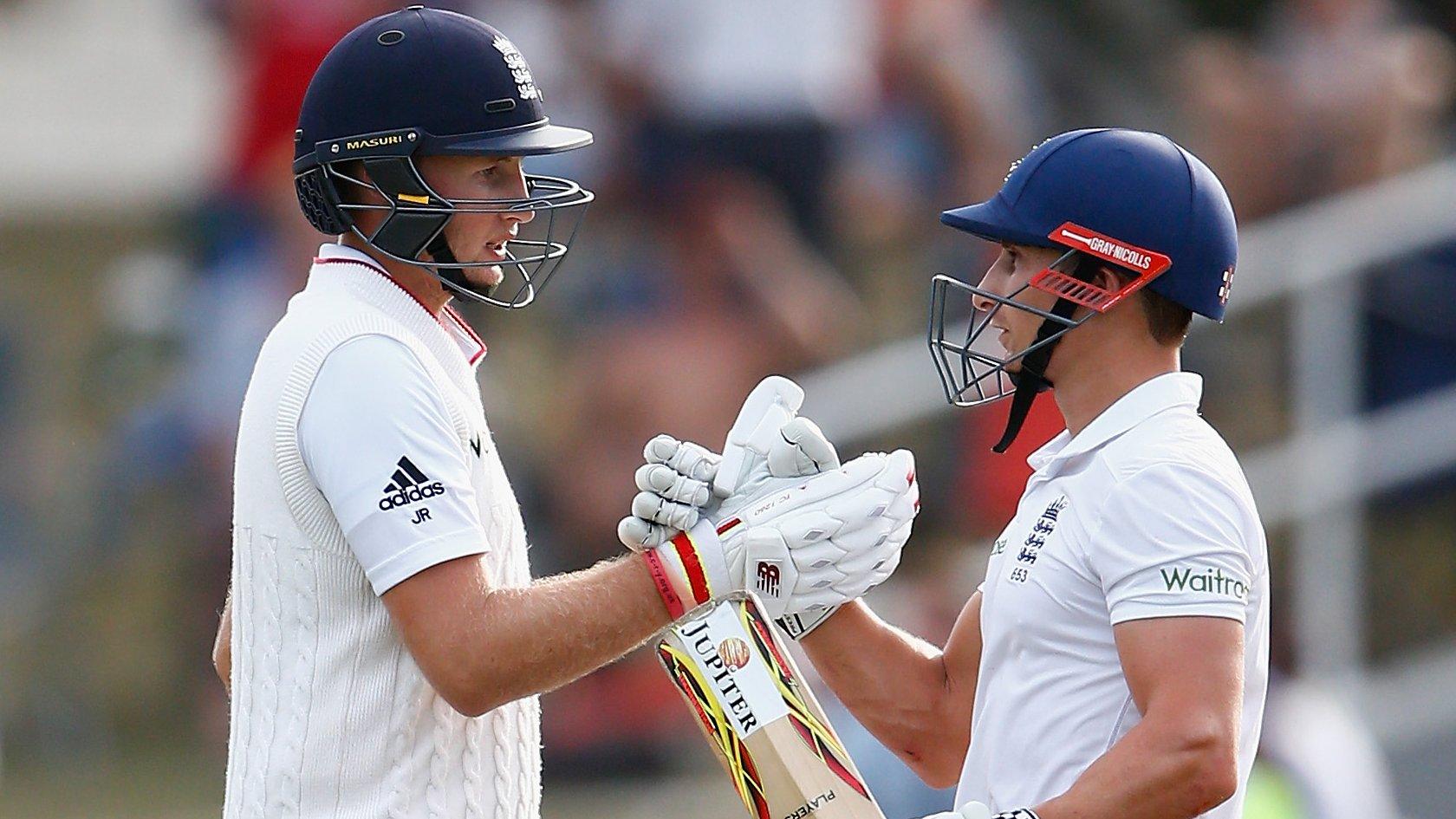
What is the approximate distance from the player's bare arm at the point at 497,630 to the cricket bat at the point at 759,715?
122 millimetres

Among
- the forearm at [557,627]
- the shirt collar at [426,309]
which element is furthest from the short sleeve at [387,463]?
the shirt collar at [426,309]

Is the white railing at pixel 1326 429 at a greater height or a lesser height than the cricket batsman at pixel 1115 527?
lesser

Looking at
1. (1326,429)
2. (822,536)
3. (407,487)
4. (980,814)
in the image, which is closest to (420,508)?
(407,487)

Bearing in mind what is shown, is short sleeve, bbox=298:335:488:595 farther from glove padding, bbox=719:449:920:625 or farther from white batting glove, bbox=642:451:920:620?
glove padding, bbox=719:449:920:625

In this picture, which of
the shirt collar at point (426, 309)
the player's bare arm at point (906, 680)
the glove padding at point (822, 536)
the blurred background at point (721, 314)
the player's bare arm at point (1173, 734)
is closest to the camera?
the player's bare arm at point (1173, 734)

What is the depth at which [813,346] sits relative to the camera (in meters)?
8.03

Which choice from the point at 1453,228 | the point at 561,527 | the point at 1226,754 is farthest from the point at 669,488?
the point at 1453,228

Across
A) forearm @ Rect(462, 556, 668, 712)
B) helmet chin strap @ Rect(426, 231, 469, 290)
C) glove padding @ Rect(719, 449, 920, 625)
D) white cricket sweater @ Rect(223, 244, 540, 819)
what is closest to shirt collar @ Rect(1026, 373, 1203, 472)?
glove padding @ Rect(719, 449, 920, 625)

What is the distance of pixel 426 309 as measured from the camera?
3.44 m

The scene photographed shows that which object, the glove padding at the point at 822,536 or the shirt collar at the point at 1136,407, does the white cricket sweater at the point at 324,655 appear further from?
the shirt collar at the point at 1136,407

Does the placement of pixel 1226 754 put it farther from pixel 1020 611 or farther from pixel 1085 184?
pixel 1085 184

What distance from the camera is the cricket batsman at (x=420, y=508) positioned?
3.13 metres

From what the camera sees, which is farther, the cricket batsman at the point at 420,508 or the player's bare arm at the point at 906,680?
the player's bare arm at the point at 906,680

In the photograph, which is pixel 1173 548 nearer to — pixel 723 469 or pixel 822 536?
pixel 822 536
